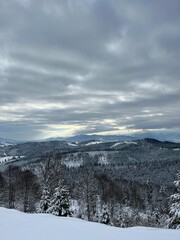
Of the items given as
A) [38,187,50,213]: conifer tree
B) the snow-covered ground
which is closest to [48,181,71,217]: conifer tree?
[38,187,50,213]: conifer tree

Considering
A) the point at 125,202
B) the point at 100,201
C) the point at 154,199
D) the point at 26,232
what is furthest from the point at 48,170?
the point at 154,199

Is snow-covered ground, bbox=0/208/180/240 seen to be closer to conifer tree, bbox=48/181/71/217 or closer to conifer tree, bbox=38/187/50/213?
conifer tree, bbox=48/181/71/217

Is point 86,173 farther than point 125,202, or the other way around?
point 125,202

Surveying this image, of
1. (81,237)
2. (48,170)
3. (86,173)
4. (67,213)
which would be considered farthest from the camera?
(86,173)

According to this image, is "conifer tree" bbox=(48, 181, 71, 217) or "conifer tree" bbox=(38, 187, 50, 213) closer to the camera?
"conifer tree" bbox=(48, 181, 71, 217)

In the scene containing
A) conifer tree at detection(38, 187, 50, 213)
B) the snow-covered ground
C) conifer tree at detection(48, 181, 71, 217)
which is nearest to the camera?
the snow-covered ground

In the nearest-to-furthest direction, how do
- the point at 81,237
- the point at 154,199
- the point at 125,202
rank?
1. the point at 81,237
2. the point at 125,202
3. the point at 154,199

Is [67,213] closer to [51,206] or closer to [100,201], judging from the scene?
[51,206]

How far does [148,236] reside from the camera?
1079cm

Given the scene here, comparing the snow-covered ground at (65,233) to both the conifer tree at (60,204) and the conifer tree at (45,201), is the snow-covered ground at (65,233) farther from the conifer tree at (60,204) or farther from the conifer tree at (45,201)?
the conifer tree at (45,201)

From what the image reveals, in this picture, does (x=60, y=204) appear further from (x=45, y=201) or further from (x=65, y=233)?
(x=65, y=233)

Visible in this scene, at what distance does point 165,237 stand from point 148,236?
0.68m

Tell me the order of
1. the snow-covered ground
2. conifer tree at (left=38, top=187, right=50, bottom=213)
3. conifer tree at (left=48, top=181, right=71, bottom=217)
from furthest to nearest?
conifer tree at (left=38, top=187, right=50, bottom=213)
conifer tree at (left=48, top=181, right=71, bottom=217)
the snow-covered ground

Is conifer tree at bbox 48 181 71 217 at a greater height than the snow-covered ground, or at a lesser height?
lesser
